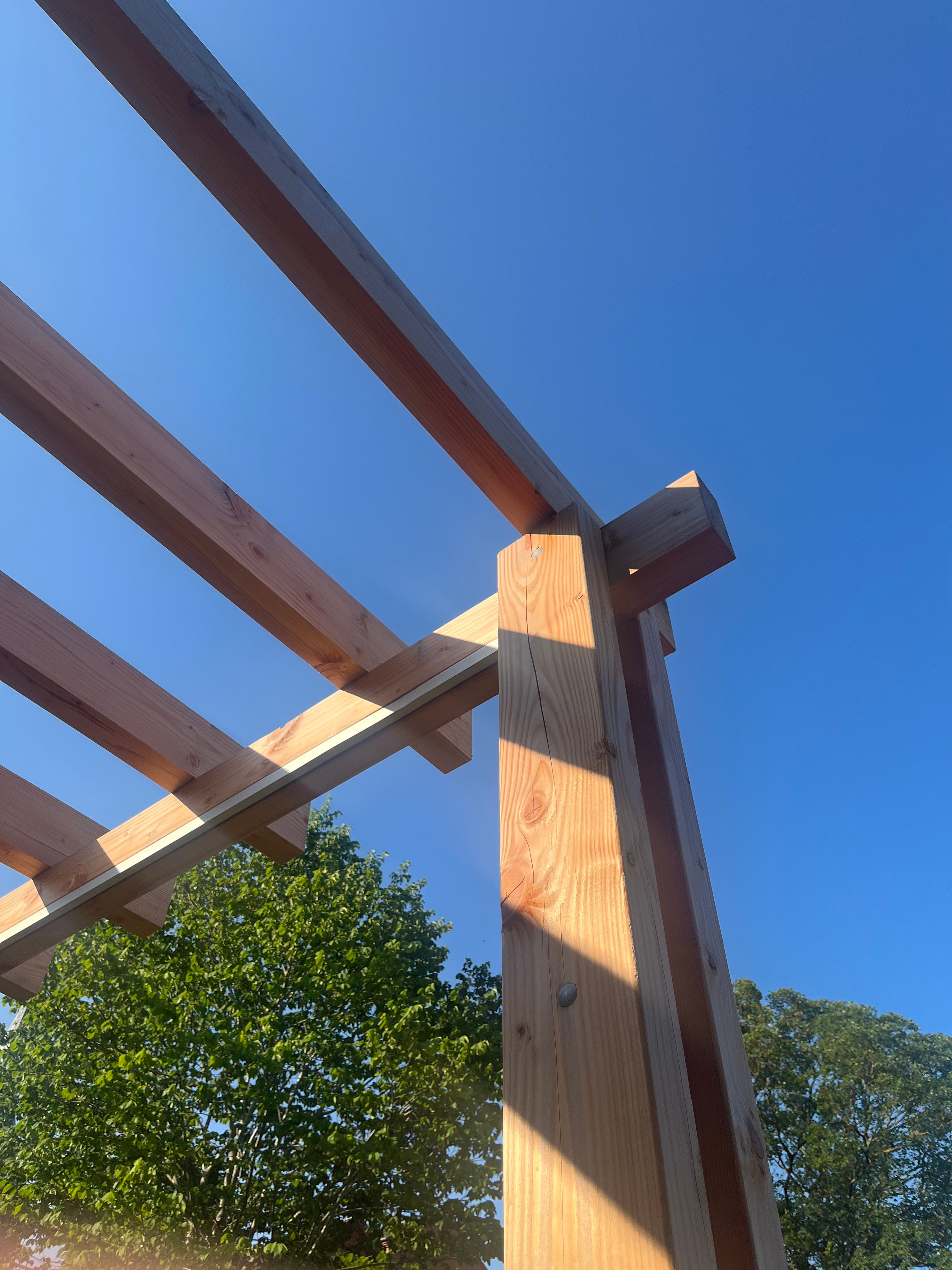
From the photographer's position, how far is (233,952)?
10.2 m

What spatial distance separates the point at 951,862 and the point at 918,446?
49.4 feet

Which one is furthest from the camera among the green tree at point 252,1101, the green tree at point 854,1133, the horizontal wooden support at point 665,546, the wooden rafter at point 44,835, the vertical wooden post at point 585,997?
the green tree at point 854,1133

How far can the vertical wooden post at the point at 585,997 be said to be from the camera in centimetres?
63

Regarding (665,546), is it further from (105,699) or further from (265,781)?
(105,699)

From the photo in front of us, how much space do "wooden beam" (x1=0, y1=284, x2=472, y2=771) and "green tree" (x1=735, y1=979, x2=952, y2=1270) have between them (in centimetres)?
1465

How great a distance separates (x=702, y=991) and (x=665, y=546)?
2.41 feet

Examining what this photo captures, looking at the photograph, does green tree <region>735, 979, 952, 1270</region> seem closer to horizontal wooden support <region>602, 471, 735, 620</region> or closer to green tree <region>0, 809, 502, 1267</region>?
green tree <region>0, 809, 502, 1267</region>

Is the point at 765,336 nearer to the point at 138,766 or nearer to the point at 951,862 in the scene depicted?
the point at 138,766

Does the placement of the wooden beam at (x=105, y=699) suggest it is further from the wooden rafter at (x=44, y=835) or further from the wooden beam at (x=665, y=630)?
the wooden beam at (x=665, y=630)

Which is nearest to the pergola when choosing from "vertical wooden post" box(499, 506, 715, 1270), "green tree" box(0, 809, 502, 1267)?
"vertical wooden post" box(499, 506, 715, 1270)

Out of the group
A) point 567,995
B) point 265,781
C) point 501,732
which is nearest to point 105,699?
point 265,781

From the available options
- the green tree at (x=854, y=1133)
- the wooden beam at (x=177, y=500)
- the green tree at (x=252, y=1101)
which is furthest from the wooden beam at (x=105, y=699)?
the green tree at (x=854, y=1133)

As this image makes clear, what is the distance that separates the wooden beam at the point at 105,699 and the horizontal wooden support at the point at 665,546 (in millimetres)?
1312

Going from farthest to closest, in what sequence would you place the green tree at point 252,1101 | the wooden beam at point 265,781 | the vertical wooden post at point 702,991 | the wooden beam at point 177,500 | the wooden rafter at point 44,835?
1. the green tree at point 252,1101
2. the wooden rafter at point 44,835
3. the wooden beam at point 265,781
4. the wooden beam at point 177,500
5. the vertical wooden post at point 702,991
